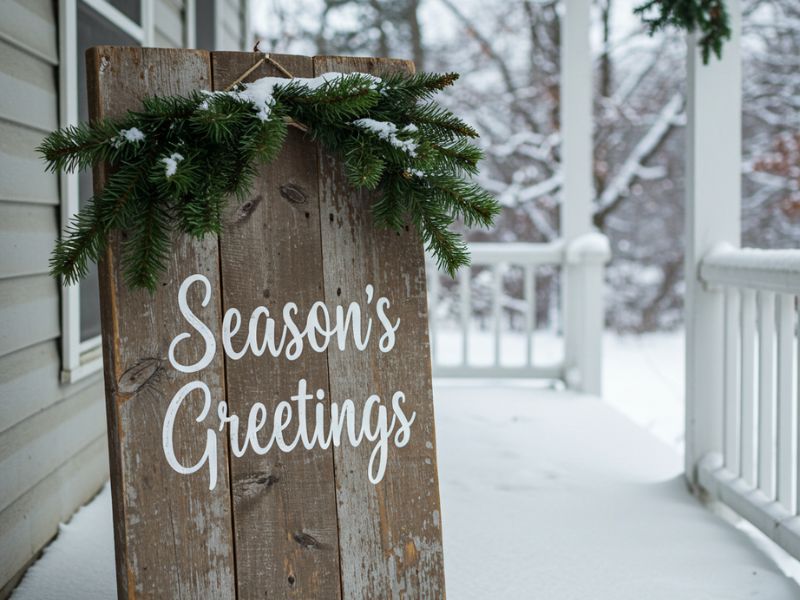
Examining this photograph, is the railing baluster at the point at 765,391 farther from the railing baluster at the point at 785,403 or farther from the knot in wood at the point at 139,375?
the knot in wood at the point at 139,375

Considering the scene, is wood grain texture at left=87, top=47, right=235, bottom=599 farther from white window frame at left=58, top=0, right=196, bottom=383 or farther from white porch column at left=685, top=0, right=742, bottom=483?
white porch column at left=685, top=0, right=742, bottom=483

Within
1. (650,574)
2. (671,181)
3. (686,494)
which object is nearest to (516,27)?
(671,181)

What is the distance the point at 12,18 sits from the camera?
1832 millimetres

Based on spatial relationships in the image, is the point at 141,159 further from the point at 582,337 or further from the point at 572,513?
the point at 582,337

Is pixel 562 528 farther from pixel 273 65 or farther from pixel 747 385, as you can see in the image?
pixel 273 65

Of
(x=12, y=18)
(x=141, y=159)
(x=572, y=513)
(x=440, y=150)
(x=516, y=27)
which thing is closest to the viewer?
(x=141, y=159)

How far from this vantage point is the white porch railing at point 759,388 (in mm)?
1993

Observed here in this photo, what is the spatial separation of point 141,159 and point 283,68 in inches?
12.6

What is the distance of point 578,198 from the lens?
4.53 meters

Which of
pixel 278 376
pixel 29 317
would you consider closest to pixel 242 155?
pixel 278 376

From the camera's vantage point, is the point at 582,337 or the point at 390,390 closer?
the point at 390,390

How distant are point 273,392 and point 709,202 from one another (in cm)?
170

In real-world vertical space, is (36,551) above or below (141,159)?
below

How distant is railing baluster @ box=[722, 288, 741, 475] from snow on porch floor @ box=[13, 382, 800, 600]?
7.5 inches
